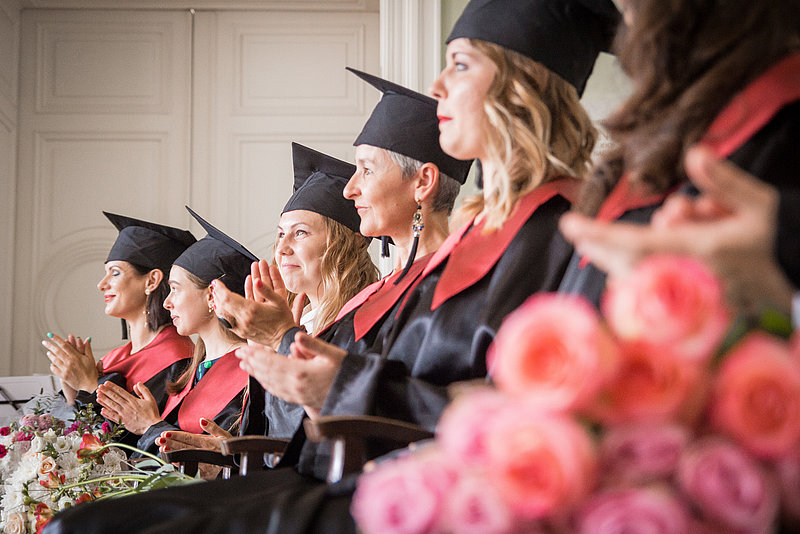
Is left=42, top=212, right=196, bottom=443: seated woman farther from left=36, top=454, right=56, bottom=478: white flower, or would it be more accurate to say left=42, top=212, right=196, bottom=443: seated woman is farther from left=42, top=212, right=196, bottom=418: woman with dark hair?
left=36, top=454, right=56, bottom=478: white flower

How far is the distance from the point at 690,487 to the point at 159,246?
426 cm

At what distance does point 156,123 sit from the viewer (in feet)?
23.6

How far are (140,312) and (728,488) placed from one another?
4347 mm

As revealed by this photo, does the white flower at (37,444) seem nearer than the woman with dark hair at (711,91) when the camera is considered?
No

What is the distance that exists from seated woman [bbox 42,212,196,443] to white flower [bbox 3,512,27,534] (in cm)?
183

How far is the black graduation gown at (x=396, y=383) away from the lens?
1.25m

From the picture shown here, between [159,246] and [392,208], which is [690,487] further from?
[159,246]

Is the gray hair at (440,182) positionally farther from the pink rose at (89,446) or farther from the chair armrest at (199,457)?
the pink rose at (89,446)

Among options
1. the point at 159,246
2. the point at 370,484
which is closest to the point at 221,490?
the point at 370,484

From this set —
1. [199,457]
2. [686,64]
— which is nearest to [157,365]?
[199,457]

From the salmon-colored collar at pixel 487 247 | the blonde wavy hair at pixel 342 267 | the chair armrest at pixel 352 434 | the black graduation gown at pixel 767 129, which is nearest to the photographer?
the black graduation gown at pixel 767 129

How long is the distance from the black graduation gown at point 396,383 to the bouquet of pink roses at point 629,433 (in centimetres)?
54

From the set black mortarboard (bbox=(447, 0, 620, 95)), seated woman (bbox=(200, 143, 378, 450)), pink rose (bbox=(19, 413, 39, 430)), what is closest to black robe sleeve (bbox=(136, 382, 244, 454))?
seated woman (bbox=(200, 143, 378, 450))

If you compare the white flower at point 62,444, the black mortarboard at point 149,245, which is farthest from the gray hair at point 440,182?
the black mortarboard at point 149,245
